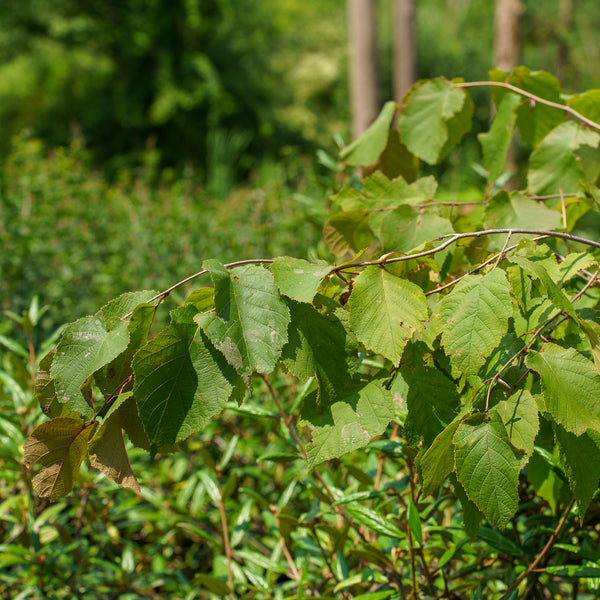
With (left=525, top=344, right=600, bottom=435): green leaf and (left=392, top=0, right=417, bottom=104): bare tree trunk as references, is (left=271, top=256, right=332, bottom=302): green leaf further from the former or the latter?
(left=392, top=0, right=417, bottom=104): bare tree trunk

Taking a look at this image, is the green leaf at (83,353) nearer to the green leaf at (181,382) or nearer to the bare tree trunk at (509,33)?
the green leaf at (181,382)

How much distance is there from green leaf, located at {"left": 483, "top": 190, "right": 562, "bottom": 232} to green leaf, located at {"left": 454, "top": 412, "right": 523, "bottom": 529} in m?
0.54

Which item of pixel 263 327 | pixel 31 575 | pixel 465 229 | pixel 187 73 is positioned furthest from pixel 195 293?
pixel 187 73

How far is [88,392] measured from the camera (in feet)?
2.86

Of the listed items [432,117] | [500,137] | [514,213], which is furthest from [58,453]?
[500,137]

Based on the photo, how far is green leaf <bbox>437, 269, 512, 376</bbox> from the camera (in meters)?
0.80

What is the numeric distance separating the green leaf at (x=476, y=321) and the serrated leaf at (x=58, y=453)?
0.56m

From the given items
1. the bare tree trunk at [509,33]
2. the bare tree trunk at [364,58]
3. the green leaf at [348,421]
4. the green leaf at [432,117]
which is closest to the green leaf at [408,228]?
the green leaf at [432,117]

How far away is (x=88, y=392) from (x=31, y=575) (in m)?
1.14

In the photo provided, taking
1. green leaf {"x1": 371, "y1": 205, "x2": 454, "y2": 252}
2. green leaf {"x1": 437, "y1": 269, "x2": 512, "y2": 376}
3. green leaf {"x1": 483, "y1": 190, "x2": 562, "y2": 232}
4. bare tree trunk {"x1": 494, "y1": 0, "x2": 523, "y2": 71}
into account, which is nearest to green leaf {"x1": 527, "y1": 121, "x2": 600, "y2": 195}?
green leaf {"x1": 483, "y1": 190, "x2": 562, "y2": 232}

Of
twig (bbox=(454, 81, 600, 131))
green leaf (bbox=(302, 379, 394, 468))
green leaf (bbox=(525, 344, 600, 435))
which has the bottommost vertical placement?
green leaf (bbox=(302, 379, 394, 468))

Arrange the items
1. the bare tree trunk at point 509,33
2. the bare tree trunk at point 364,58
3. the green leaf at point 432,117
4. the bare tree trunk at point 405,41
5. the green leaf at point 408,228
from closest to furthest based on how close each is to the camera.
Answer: the green leaf at point 408,228 < the green leaf at point 432,117 < the bare tree trunk at point 509,33 < the bare tree trunk at point 364,58 < the bare tree trunk at point 405,41

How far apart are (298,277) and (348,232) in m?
0.49

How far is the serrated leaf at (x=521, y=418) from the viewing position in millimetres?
787
